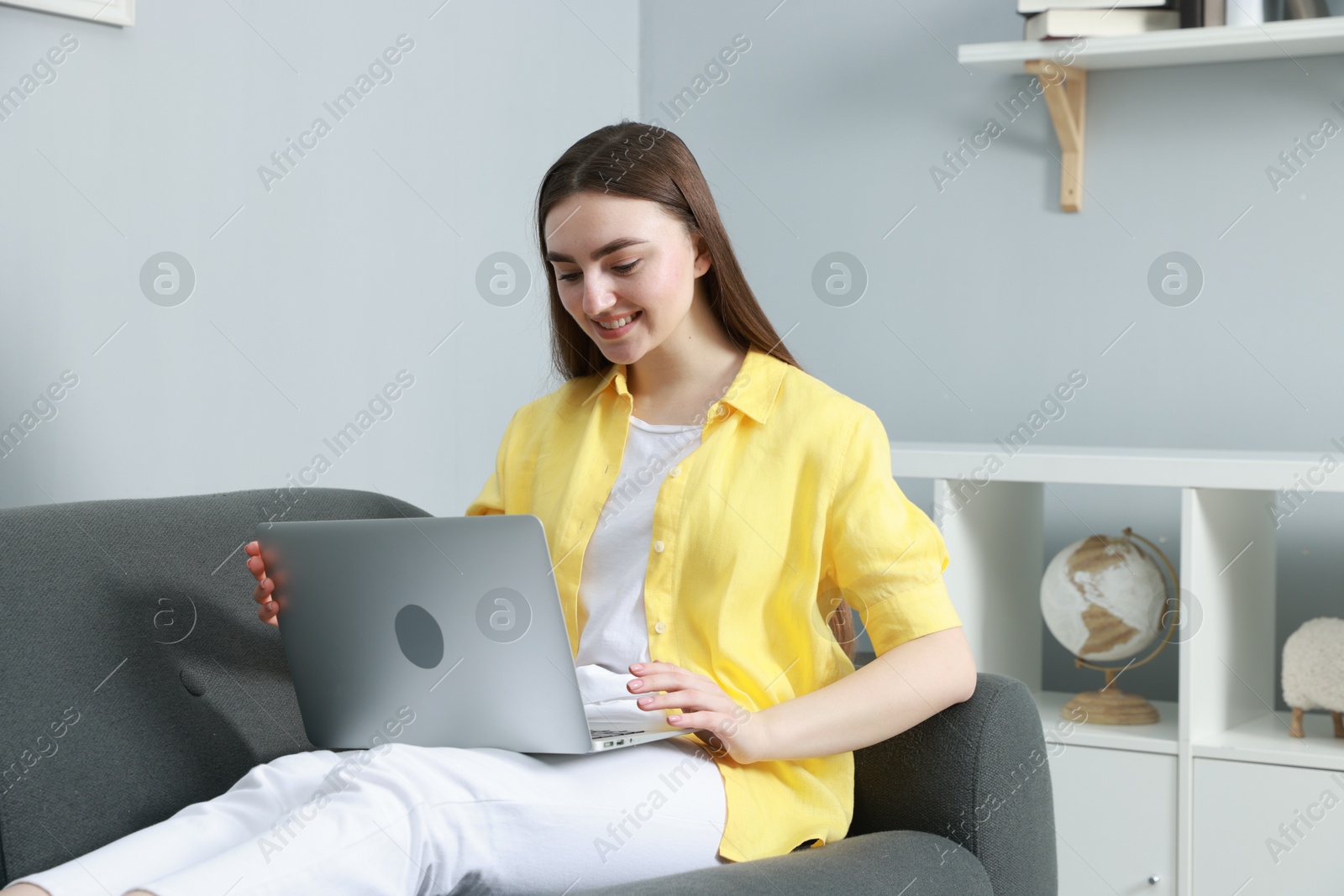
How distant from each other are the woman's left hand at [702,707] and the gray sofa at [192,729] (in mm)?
99

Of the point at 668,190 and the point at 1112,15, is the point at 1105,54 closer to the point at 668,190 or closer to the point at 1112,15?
the point at 1112,15

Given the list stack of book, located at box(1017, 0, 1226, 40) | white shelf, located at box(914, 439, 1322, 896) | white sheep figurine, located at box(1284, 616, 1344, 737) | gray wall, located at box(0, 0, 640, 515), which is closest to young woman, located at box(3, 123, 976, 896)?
gray wall, located at box(0, 0, 640, 515)

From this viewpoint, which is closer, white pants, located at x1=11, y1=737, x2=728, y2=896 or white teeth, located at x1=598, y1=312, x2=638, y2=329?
white pants, located at x1=11, y1=737, x2=728, y2=896

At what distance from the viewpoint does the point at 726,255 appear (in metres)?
1.32

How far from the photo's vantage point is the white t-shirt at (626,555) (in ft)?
4.08

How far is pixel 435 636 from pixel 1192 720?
3.77ft

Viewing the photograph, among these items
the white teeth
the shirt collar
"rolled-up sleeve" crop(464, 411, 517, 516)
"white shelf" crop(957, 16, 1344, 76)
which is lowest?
"rolled-up sleeve" crop(464, 411, 517, 516)

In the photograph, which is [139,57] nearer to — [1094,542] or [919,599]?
[919,599]

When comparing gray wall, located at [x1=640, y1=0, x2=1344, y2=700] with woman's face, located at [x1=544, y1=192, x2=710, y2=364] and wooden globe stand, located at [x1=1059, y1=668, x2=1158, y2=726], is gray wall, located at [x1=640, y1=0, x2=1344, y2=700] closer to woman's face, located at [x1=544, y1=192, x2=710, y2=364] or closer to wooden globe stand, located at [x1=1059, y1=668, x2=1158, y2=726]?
wooden globe stand, located at [x1=1059, y1=668, x2=1158, y2=726]

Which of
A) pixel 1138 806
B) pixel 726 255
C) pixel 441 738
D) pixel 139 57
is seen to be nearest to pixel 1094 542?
pixel 1138 806

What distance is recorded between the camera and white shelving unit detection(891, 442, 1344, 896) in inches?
66.5

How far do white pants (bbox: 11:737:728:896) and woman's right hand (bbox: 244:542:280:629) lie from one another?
169 mm

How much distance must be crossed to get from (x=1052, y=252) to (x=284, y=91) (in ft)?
4.19

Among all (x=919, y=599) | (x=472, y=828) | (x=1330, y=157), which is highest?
(x=1330, y=157)
